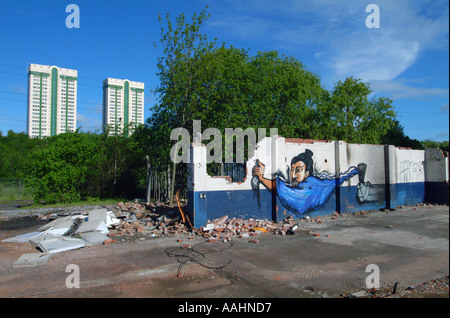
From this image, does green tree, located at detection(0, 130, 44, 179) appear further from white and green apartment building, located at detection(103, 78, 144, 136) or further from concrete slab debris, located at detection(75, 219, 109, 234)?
concrete slab debris, located at detection(75, 219, 109, 234)

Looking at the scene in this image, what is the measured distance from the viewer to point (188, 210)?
10.8 metres

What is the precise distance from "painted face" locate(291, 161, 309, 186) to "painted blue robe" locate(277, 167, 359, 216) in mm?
177

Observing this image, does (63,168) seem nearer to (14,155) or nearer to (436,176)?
(436,176)

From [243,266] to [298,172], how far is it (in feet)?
22.2

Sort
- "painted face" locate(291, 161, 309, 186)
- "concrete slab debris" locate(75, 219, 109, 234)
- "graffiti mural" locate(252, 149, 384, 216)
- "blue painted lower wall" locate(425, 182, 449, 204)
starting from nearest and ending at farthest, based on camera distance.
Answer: "concrete slab debris" locate(75, 219, 109, 234) → "graffiti mural" locate(252, 149, 384, 216) → "painted face" locate(291, 161, 309, 186) → "blue painted lower wall" locate(425, 182, 449, 204)

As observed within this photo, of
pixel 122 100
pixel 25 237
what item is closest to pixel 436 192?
pixel 25 237

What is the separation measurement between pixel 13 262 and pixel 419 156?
2035 cm

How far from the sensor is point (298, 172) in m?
12.7

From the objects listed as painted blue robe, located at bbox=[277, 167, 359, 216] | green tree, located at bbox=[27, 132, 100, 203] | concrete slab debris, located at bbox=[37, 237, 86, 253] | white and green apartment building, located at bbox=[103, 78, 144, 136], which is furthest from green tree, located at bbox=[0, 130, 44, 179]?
painted blue robe, located at bbox=[277, 167, 359, 216]

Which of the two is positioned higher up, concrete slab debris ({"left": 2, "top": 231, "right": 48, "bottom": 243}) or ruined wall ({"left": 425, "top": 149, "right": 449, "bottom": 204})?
ruined wall ({"left": 425, "top": 149, "right": 449, "bottom": 204})

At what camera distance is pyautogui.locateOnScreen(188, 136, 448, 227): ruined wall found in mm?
10734
